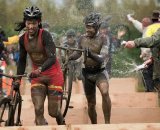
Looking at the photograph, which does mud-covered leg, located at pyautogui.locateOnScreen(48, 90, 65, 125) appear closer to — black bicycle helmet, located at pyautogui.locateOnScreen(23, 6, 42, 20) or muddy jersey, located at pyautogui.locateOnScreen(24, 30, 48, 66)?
muddy jersey, located at pyautogui.locateOnScreen(24, 30, 48, 66)

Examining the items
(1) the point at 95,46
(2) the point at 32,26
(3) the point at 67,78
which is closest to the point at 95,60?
(1) the point at 95,46

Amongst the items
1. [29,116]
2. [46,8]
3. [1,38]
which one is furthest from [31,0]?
[29,116]

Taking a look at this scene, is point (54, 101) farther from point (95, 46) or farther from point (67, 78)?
point (67, 78)

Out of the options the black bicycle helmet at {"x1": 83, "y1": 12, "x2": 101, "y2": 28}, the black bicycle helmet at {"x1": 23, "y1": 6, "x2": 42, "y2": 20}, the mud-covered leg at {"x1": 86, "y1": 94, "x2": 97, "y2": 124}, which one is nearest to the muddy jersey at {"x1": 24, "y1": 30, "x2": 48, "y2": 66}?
the black bicycle helmet at {"x1": 23, "y1": 6, "x2": 42, "y2": 20}

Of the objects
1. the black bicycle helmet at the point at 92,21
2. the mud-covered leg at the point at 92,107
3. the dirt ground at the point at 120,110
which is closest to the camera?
the black bicycle helmet at the point at 92,21

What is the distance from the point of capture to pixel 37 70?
346 inches

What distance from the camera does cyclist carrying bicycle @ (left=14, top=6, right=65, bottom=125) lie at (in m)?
8.92

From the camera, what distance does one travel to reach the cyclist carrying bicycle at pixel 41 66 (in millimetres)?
8922

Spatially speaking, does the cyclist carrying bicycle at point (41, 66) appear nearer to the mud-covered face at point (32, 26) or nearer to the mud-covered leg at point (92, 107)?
the mud-covered face at point (32, 26)

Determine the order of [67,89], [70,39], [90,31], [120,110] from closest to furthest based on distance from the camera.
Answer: [90,31] → [120,110] → [67,89] → [70,39]

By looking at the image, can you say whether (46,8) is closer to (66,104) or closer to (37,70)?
(66,104)

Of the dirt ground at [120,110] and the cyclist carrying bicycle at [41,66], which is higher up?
the cyclist carrying bicycle at [41,66]

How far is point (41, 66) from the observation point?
9039 mm

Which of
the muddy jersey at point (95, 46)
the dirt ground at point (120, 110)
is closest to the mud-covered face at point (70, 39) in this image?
the dirt ground at point (120, 110)
